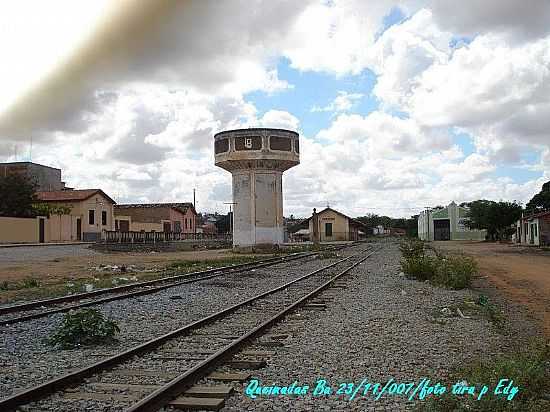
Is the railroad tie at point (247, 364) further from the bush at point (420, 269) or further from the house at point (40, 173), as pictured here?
the house at point (40, 173)

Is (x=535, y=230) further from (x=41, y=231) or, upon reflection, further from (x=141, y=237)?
(x=41, y=231)

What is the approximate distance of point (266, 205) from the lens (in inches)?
2041

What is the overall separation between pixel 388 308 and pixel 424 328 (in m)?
2.87

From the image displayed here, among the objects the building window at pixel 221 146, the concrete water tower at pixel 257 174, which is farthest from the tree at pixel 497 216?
the building window at pixel 221 146

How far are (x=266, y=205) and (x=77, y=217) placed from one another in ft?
59.9

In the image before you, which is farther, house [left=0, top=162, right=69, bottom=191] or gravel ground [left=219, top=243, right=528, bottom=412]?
house [left=0, top=162, right=69, bottom=191]

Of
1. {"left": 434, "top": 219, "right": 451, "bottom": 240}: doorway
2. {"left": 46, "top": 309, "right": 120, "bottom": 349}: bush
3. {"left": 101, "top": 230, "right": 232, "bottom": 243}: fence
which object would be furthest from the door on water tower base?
{"left": 434, "top": 219, "right": 451, "bottom": 240}: doorway

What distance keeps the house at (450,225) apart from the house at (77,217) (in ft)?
181

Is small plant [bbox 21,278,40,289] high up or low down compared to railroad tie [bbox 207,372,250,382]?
up

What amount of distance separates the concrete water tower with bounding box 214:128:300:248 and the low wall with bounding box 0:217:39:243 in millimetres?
15703

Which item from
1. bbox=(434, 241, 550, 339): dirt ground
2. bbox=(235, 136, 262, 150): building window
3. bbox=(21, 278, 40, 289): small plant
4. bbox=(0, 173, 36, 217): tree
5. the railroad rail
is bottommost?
bbox=(434, 241, 550, 339): dirt ground

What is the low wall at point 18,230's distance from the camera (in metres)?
47.2

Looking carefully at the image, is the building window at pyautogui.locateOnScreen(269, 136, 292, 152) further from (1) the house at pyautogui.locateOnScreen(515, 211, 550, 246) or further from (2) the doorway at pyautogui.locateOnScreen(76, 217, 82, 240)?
(1) the house at pyautogui.locateOnScreen(515, 211, 550, 246)

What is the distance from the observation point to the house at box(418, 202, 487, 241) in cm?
9900
